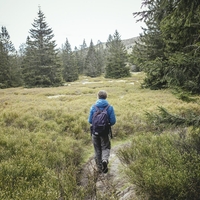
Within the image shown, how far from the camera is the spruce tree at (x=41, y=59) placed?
34.3 metres

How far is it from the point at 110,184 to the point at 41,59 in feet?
115

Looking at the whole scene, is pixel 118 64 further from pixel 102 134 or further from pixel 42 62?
pixel 102 134

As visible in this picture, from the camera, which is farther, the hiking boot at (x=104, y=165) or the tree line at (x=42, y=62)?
the tree line at (x=42, y=62)

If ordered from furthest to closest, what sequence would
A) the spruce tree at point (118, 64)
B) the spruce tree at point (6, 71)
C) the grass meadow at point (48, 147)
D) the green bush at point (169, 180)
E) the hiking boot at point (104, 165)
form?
the spruce tree at point (118, 64), the spruce tree at point (6, 71), the hiking boot at point (104, 165), the grass meadow at point (48, 147), the green bush at point (169, 180)

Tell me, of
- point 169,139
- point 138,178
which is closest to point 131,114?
point 169,139

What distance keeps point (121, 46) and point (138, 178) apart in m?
46.8

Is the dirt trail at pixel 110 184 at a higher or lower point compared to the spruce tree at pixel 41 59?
lower

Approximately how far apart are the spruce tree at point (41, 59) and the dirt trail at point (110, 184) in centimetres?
3068

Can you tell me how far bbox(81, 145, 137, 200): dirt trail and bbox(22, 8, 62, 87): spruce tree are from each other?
101ft

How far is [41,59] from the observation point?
3525 cm

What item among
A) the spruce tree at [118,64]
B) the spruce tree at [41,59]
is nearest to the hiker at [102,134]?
the spruce tree at [41,59]

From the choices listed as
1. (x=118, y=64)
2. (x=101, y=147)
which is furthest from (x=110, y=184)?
(x=118, y=64)

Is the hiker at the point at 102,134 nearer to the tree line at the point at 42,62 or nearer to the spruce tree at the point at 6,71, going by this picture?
the tree line at the point at 42,62

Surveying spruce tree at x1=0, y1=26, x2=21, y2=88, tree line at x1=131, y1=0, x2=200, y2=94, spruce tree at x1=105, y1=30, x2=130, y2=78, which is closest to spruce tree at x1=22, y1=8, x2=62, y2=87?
spruce tree at x1=0, y1=26, x2=21, y2=88
